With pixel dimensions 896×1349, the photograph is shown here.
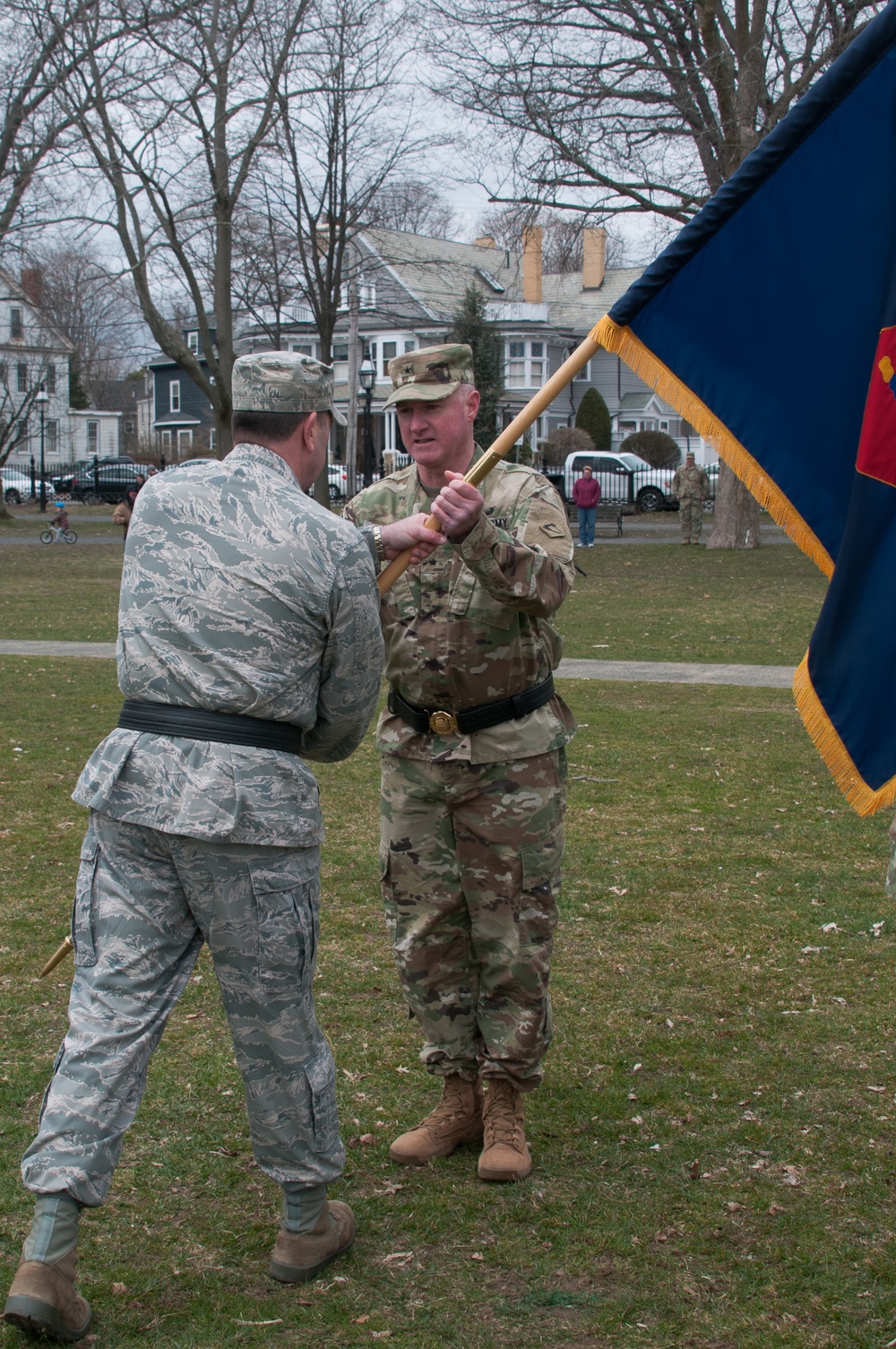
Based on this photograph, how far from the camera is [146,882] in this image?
3068mm

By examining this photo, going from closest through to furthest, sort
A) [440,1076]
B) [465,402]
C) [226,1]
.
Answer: [465,402] < [440,1076] < [226,1]

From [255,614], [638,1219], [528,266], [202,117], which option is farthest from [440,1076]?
[528,266]

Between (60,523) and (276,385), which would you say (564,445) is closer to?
(60,523)

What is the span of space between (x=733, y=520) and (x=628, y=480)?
1638cm

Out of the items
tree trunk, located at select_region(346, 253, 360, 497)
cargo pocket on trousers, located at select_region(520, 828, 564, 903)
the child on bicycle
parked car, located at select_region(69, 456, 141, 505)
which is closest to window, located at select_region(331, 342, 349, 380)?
parked car, located at select_region(69, 456, 141, 505)

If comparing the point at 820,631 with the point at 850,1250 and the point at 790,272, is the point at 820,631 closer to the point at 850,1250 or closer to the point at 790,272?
the point at 790,272

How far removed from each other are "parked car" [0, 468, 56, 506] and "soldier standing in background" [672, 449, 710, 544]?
1319 inches

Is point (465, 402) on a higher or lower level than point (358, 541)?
higher

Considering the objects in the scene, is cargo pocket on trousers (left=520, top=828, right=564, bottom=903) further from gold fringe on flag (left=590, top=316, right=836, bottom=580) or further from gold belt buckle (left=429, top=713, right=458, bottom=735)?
gold fringe on flag (left=590, top=316, right=836, bottom=580)

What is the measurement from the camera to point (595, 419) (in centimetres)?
5706

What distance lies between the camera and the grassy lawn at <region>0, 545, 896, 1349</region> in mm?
3193

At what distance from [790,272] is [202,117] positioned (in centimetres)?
2464

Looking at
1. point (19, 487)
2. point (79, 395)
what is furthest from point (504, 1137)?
point (79, 395)

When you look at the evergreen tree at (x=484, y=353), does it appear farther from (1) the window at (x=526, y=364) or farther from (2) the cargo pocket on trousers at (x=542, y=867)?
(2) the cargo pocket on trousers at (x=542, y=867)
